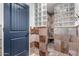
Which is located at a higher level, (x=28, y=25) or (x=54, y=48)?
(x=28, y=25)

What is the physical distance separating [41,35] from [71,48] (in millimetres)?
326

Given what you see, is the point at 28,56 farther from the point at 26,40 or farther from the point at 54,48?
the point at 54,48

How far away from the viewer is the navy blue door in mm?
1475

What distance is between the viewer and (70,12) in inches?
58.1

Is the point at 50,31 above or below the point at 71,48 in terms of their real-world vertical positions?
above

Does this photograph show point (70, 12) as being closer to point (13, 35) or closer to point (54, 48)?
point (54, 48)

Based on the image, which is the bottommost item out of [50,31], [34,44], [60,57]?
[60,57]

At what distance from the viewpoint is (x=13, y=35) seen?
1.48 meters

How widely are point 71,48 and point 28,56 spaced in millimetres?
441

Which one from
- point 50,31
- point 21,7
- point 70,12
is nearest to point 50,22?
point 50,31

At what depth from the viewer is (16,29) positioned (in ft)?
4.90

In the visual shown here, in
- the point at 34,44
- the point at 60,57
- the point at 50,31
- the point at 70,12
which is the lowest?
the point at 60,57

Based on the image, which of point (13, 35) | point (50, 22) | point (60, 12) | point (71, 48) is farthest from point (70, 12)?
point (13, 35)

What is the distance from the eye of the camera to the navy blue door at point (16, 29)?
147 cm
